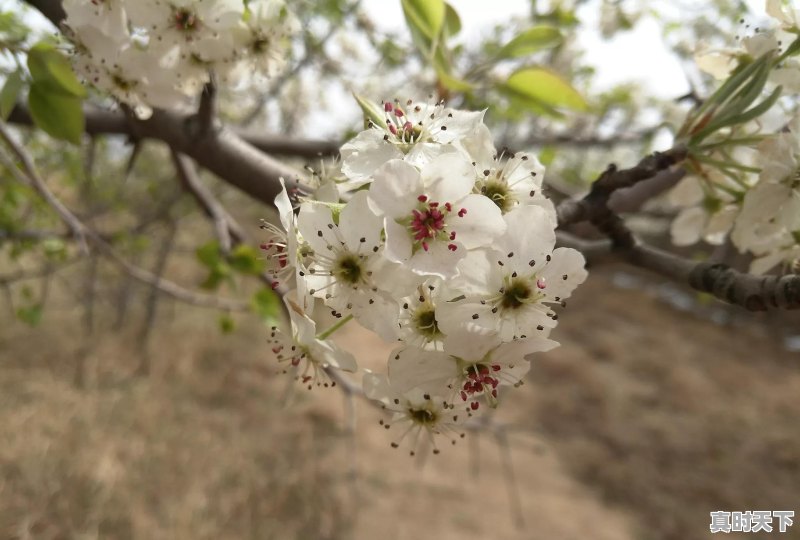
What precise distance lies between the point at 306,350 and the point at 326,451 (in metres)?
3.20

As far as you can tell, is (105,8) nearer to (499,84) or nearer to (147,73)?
(147,73)

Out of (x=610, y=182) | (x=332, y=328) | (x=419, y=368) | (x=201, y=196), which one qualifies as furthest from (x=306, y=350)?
(x=201, y=196)

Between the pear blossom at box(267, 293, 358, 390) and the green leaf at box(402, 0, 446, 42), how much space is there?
20.5 inches

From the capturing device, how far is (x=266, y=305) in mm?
1272

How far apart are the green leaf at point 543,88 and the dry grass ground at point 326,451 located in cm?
124

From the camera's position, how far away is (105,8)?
0.73 metres

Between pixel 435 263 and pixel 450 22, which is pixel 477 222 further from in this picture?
pixel 450 22

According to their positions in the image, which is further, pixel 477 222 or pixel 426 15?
pixel 426 15

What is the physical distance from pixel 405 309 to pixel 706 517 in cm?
405

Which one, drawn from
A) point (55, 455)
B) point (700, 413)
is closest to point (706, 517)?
point (700, 413)

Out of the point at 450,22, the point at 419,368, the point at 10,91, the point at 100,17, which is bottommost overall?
the point at 419,368

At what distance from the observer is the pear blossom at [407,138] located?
538mm

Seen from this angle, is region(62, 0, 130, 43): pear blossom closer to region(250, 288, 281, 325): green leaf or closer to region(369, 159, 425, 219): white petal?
region(369, 159, 425, 219): white petal

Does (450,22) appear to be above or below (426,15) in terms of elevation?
above
